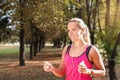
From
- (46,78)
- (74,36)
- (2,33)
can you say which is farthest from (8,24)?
(74,36)

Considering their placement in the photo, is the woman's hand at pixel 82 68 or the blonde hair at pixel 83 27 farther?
the blonde hair at pixel 83 27

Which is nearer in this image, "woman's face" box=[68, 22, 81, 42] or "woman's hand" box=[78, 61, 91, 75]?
"woman's hand" box=[78, 61, 91, 75]

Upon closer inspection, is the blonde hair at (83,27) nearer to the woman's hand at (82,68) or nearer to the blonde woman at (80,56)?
the blonde woman at (80,56)

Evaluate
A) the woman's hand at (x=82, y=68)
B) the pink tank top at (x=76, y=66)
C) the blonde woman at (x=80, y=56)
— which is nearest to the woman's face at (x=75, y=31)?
the blonde woman at (x=80, y=56)

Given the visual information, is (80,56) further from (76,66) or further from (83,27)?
(83,27)

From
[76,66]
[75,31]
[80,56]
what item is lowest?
[76,66]

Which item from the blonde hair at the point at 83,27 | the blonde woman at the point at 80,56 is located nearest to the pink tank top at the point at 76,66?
the blonde woman at the point at 80,56

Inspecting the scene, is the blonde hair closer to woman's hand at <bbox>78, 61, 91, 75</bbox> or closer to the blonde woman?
the blonde woman

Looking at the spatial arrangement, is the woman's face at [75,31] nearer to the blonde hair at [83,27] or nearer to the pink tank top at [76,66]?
the blonde hair at [83,27]

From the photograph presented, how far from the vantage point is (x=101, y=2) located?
38.2 meters

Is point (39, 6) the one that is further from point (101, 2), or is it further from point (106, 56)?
point (101, 2)

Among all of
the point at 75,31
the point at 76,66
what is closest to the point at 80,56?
the point at 76,66

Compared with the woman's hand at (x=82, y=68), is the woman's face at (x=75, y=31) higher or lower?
higher

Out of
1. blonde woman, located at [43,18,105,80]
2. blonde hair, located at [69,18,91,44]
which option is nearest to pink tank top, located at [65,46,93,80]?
blonde woman, located at [43,18,105,80]
